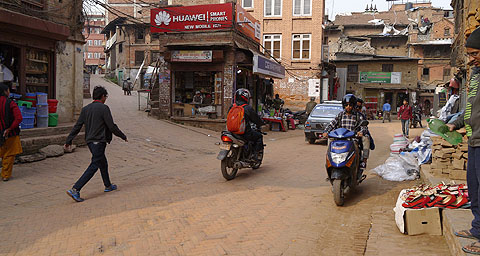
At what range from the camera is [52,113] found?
1091 cm

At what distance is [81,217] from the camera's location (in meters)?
5.33

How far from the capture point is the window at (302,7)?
96.9ft

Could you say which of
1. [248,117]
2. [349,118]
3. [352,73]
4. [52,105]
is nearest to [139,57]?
[352,73]

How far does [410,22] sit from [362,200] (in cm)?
4708

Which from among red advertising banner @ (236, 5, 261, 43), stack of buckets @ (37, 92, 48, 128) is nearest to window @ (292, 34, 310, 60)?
red advertising banner @ (236, 5, 261, 43)

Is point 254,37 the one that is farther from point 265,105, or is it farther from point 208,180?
point 208,180

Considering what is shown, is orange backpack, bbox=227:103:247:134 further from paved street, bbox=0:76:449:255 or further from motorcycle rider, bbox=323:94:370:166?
motorcycle rider, bbox=323:94:370:166

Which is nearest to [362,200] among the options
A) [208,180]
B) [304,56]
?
[208,180]

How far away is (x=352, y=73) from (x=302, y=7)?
15070 millimetres

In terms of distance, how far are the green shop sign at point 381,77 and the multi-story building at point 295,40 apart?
12592 mm

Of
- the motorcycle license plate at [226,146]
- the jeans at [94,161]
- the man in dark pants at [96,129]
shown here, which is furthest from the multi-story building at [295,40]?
the jeans at [94,161]

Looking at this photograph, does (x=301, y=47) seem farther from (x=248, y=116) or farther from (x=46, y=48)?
(x=248, y=116)

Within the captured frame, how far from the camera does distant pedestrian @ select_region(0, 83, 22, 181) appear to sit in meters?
7.02

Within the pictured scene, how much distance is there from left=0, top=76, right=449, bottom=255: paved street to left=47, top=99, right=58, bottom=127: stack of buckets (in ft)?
5.62
